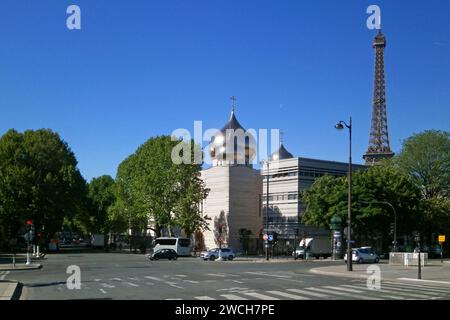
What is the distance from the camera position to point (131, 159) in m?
83.9

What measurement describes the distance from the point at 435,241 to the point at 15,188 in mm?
59146

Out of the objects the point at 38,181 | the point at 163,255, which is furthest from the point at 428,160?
the point at 38,181

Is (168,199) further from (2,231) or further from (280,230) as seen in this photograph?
(2,231)

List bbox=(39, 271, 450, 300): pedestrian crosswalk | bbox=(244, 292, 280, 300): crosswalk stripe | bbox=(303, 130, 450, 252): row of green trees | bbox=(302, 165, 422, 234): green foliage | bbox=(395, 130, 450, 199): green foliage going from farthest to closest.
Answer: bbox=(395, 130, 450, 199): green foliage, bbox=(303, 130, 450, 252): row of green trees, bbox=(302, 165, 422, 234): green foliage, bbox=(39, 271, 450, 300): pedestrian crosswalk, bbox=(244, 292, 280, 300): crosswalk stripe

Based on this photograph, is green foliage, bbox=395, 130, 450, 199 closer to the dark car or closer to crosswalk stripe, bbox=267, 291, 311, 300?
the dark car

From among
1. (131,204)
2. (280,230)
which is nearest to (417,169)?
(280,230)

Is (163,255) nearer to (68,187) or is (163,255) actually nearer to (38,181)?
(68,187)

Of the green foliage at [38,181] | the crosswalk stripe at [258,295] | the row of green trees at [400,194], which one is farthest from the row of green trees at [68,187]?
the crosswalk stripe at [258,295]

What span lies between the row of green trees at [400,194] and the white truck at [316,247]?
2.76 m

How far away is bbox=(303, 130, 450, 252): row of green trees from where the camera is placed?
64.6 metres

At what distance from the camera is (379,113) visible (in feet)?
521

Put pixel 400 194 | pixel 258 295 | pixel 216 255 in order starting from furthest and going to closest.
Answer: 1. pixel 400 194
2. pixel 216 255
3. pixel 258 295

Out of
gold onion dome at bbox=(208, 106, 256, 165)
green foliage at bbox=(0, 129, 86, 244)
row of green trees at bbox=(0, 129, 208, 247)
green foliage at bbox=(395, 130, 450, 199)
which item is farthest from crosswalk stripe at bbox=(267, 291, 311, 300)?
gold onion dome at bbox=(208, 106, 256, 165)

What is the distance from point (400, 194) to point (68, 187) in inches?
1741
